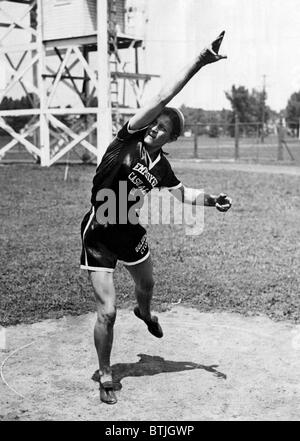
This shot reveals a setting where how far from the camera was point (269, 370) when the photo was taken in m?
4.86

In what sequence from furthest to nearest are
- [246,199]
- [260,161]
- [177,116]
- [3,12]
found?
1. [260,161]
2. [3,12]
3. [246,199]
4. [177,116]

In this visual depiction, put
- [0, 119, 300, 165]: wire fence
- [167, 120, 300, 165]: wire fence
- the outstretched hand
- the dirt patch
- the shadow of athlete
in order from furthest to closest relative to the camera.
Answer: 1. [167, 120, 300, 165]: wire fence
2. [0, 119, 300, 165]: wire fence
3. the shadow of athlete
4. the dirt patch
5. the outstretched hand

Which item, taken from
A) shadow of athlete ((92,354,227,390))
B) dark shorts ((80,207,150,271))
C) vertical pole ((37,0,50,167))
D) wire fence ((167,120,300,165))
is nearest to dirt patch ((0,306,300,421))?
shadow of athlete ((92,354,227,390))

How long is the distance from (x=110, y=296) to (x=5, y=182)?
15.5m

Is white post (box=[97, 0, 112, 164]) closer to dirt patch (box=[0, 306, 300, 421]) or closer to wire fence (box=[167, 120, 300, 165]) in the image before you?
wire fence (box=[167, 120, 300, 165])

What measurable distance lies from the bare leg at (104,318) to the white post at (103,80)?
55.8ft

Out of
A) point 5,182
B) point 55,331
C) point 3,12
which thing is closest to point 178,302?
point 55,331

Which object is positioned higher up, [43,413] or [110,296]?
[110,296]

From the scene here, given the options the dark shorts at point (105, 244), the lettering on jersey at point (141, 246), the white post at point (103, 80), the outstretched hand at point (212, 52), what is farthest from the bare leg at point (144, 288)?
the white post at point (103, 80)

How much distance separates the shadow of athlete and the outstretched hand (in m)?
2.51

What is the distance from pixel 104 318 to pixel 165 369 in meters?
0.95

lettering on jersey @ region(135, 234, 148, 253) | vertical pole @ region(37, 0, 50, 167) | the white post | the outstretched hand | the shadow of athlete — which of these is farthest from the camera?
vertical pole @ region(37, 0, 50, 167)

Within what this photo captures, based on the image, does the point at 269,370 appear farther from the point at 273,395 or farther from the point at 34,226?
the point at 34,226

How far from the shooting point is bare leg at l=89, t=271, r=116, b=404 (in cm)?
431
